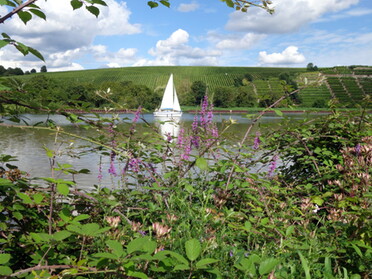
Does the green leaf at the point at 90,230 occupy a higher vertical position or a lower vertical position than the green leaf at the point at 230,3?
lower

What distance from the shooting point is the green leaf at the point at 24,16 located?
82.6 inches

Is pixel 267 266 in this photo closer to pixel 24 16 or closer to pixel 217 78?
pixel 24 16

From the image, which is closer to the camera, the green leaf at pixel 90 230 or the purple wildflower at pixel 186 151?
the green leaf at pixel 90 230

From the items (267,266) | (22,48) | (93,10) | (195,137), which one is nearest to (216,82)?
(195,137)

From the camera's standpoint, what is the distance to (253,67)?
188875 millimetres

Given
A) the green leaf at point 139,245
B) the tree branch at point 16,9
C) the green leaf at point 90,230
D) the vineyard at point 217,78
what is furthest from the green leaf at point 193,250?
the vineyard at point 217,78

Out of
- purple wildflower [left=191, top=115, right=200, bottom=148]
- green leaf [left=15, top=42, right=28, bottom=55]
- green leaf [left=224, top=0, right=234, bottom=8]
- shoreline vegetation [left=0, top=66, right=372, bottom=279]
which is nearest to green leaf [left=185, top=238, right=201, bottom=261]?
shoreline vegetation [left=0, top=66, right=372, bottom=279]

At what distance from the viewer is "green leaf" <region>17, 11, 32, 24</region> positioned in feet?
6.88

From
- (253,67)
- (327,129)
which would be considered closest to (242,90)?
(253,67)

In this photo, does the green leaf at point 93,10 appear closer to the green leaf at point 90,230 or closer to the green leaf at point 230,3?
the green leaf at point 230,3

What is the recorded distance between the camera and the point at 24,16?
212 centimetres

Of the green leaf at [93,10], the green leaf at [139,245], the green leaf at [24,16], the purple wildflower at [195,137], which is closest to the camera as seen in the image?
the green leaf at [139,245]

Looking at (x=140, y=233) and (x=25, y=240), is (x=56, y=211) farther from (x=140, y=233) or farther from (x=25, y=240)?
(x=140, y=233)

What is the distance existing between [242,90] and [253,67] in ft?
214
